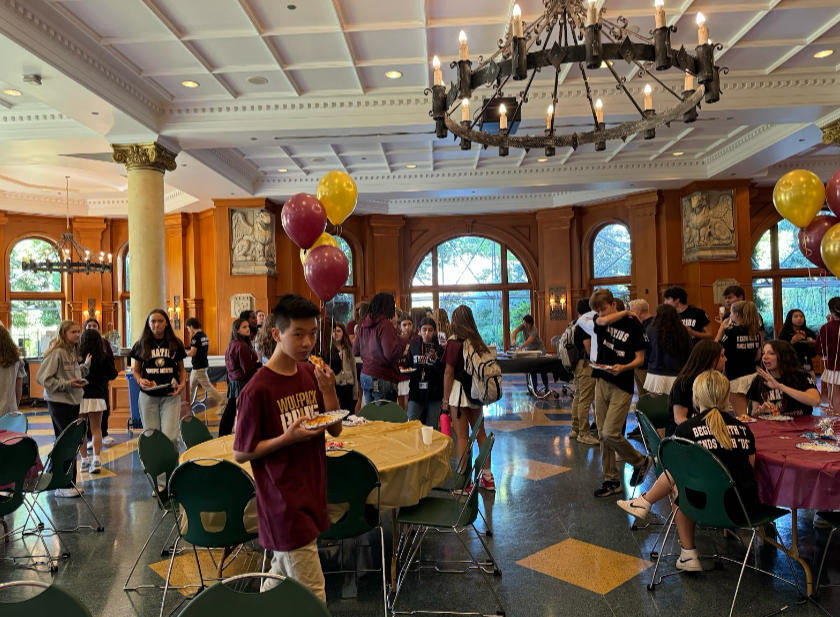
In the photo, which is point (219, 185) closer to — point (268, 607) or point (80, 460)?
point (80, 460)

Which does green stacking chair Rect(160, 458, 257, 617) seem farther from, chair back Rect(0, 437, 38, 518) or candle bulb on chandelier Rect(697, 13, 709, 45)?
candle bulb on chandelier Rect(697, 13, 709, 45)

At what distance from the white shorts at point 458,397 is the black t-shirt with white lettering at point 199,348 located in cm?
509

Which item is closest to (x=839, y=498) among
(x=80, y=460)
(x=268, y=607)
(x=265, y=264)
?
(x=268, y=607)

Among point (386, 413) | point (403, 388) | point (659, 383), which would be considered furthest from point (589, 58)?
point (403, 388)

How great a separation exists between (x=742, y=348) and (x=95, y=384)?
21.5ft

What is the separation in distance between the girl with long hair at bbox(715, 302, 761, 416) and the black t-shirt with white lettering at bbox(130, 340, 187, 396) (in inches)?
206

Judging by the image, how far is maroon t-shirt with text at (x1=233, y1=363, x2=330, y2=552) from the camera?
2256mm

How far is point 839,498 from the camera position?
3109 mm

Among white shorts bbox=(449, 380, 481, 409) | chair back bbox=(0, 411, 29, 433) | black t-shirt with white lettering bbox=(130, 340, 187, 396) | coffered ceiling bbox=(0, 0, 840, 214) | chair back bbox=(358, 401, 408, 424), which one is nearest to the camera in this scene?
chair back bbox=(0, 411, 29, 433)

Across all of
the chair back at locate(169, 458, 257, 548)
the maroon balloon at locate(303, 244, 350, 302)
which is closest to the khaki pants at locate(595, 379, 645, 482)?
the maroon balloon at locate(303, 244, 350, 302)

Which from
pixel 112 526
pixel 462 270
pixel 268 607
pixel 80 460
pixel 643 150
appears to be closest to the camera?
pixel 268 607

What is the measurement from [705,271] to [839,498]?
34.5ft

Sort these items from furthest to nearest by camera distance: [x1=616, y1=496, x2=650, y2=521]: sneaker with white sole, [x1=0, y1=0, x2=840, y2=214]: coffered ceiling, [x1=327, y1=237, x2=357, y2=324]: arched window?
[x1=327, y1=237, x2=357, y2=324]: arched window < [x1=0, y1=0, x2=840, y2=214]: coffered ceiling < [x1=616, y1=496, x2=650, y2=521]: sneaker with white sole

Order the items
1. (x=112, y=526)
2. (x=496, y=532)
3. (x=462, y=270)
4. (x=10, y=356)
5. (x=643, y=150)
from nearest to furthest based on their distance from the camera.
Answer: (x=496, y=532), (x=112, y=526), (x=10, y=356), (x=643, y=150), (x=462, y=270)
